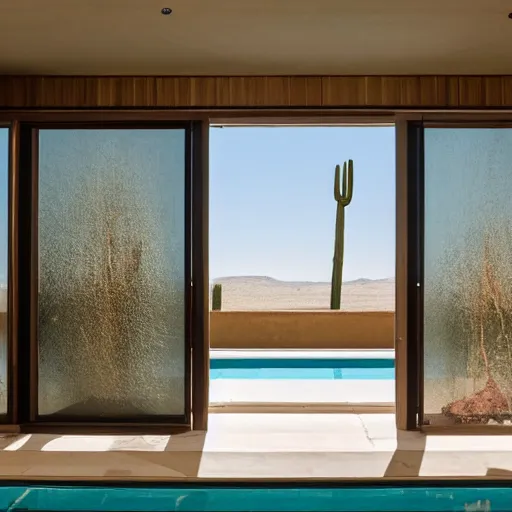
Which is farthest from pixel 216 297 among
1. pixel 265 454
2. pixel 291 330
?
pixel 265 454

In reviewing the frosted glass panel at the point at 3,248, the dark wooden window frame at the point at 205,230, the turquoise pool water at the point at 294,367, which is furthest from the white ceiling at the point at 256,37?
the turquoise pool water at the point at 294,367

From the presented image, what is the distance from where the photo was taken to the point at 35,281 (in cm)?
364

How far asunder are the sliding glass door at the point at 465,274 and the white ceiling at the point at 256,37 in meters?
0.53

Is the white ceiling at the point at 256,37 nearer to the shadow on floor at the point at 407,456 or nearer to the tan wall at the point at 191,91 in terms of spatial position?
the tan wall at the point at 191,91

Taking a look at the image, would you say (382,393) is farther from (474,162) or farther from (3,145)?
(3,145)

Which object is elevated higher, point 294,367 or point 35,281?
point 35,281

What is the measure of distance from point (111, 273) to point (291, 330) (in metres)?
4.82

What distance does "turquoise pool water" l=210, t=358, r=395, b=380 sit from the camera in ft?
21.9

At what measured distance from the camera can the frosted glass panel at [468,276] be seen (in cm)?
360

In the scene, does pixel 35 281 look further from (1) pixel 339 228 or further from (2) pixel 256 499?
(1) pixel 339 228

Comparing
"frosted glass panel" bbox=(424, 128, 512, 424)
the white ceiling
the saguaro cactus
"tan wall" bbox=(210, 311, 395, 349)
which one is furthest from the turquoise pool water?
the white ceiling

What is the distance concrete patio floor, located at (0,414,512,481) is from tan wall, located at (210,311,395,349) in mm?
4276

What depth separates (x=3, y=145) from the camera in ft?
11.9

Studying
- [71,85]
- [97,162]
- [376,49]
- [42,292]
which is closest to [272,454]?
[42,292]
